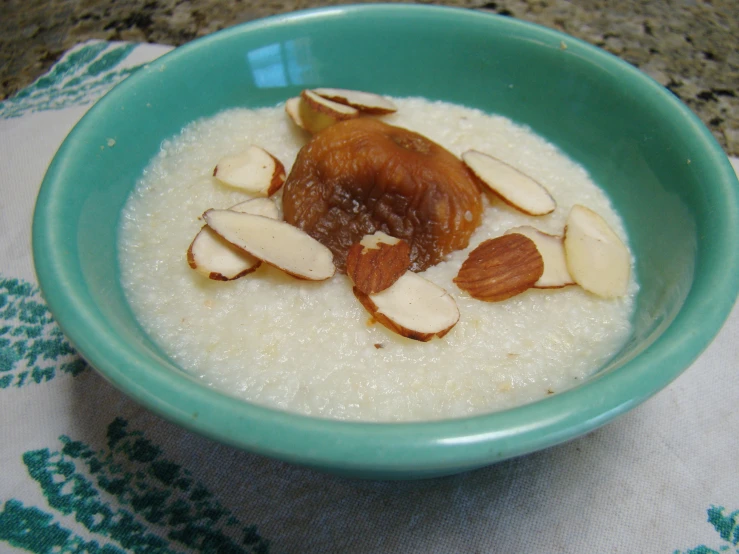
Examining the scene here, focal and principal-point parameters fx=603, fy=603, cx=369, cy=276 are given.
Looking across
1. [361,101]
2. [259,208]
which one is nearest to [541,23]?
[361,101]

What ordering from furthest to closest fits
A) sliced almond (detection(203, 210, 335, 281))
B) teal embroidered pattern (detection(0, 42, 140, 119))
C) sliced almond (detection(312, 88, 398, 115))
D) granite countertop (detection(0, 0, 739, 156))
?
1. granite countertop (detection(0, 0, 739, 156))
2. teal embroidered pattern (detection(0, 42, 140, 119))
3. sliced almond (detection(312, 88, 398, 115))
4. sliced almond (detection(203, 210, 335, 281))

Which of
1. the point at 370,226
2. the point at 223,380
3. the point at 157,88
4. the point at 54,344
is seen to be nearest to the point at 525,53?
the point at 370,226

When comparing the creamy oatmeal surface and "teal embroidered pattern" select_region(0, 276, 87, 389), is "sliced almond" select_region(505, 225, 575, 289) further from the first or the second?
"teal embroidered pattern" select_region(0, 276, 87, 389)

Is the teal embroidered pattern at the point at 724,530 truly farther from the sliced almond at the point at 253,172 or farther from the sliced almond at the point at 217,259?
the sliced almond at the point at 253,172

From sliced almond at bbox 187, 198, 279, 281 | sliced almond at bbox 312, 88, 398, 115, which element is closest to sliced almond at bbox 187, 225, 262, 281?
sliced almond at bbox 187, 198, 279, 281

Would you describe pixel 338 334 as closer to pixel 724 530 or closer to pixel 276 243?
pixel 276 243

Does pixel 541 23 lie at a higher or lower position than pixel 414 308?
higher

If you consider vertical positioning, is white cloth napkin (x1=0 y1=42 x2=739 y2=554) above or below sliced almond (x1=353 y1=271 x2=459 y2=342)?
below
